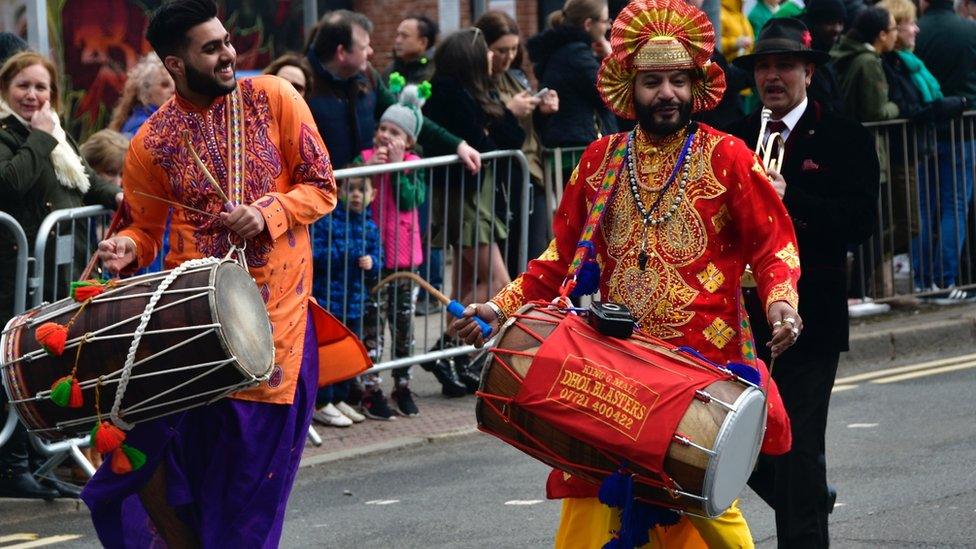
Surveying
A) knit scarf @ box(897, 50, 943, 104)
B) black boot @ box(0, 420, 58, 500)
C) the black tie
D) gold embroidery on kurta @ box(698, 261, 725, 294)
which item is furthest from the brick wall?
gold embroidery on kurta @ box(698, 261, 725, 294)

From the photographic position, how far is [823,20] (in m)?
10.8

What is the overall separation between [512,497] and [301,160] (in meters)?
2.41

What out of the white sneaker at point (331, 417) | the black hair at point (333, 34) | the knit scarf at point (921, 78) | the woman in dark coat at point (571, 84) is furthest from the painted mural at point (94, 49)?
the knit scarf at point (921, 78)

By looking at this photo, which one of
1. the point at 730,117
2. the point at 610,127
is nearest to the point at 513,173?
the point at 610,127

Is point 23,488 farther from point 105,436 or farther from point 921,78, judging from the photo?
point 921,78

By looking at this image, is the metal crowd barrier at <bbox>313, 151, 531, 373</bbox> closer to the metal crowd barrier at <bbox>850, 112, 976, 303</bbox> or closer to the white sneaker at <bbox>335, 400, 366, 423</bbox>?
the white sneaker at <bbox>335, 400, 366, 423</bbox>

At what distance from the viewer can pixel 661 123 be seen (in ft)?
16.1

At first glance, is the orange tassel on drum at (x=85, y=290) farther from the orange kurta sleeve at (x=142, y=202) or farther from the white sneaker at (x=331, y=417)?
the white sneaker at (x=331, y=417)

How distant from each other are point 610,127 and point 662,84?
19.7ft

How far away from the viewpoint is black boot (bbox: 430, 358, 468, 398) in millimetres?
9789

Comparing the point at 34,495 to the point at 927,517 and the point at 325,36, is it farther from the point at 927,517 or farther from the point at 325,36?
the point at 927,517

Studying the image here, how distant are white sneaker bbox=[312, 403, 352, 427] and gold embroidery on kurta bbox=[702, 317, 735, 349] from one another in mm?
4441

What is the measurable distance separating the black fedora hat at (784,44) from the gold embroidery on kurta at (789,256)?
108cm

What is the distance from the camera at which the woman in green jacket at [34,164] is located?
7.77 metres
